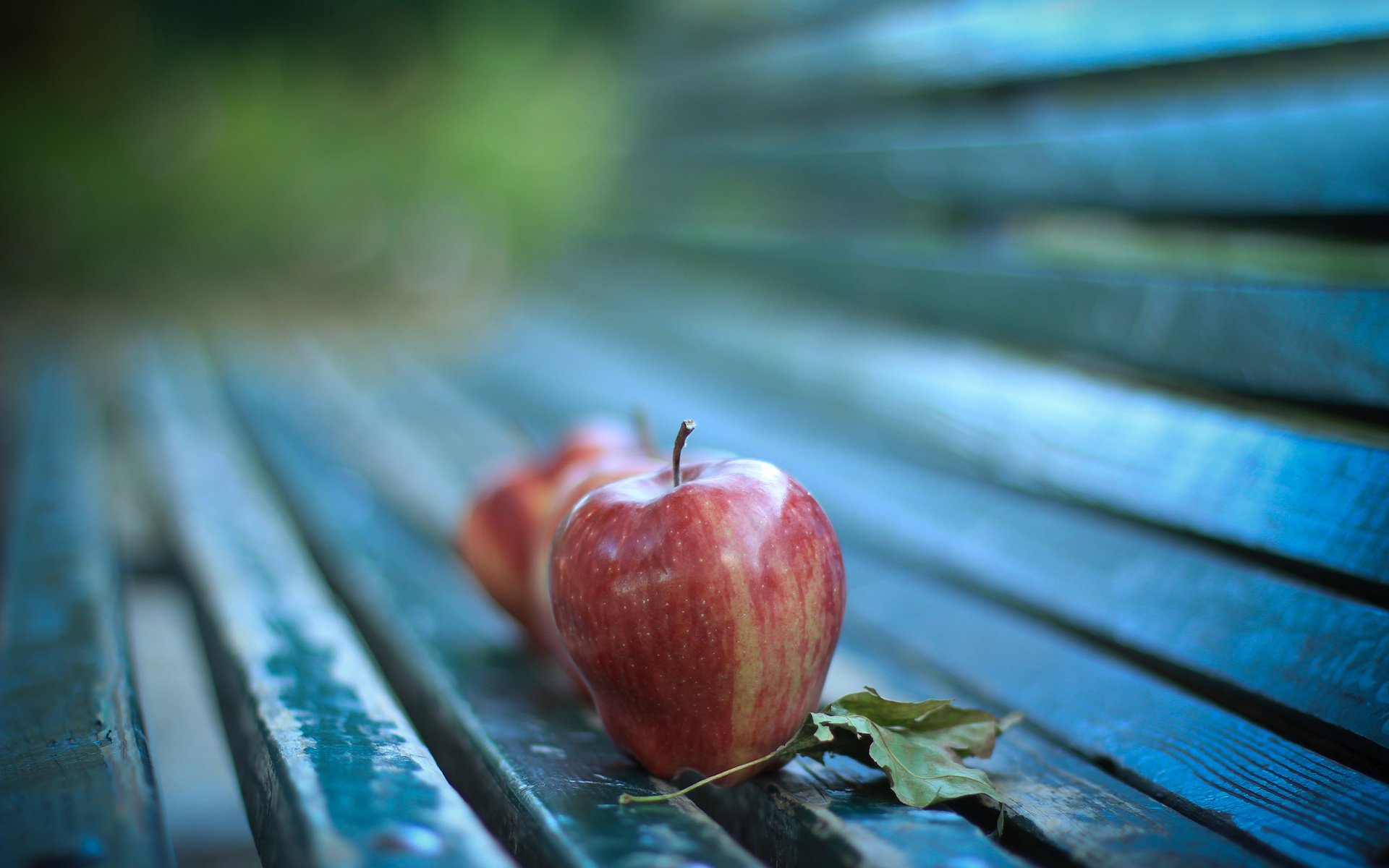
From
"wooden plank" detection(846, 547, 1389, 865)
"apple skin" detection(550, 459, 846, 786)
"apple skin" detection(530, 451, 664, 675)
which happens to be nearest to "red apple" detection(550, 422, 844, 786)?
"apple skin" detection(550, 459, 846, 786)

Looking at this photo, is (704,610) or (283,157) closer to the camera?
(704,610)

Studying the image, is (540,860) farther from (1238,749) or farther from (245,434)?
(245,434)

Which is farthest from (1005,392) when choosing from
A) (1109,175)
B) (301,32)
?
(301,32)

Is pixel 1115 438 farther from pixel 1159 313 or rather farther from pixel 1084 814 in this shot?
pixel 1084 814

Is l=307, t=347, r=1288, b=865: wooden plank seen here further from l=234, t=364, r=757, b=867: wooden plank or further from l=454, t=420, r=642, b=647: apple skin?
l=454, t=420, r=642, b=647: apple skin

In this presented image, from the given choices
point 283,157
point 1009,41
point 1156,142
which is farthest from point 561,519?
point 283,157

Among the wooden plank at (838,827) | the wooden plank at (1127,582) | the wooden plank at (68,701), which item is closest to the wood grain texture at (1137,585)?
the wooden plank at (1127,582)

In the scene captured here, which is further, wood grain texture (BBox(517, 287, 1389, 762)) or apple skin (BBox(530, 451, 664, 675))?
apple skin (BBox(530, 451, 664, 675))
